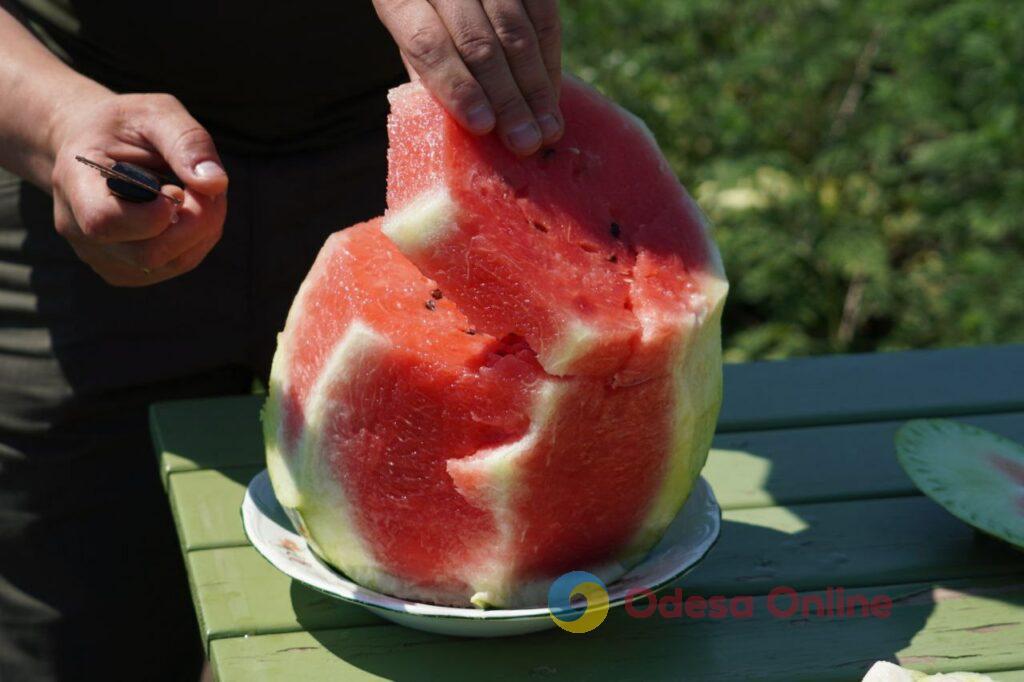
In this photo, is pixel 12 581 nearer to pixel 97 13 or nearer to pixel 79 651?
pixel 79 651

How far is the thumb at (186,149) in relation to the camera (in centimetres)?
146

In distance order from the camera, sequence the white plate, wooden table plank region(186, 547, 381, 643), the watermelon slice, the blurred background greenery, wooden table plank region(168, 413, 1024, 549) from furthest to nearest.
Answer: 1. the blurred background greenery
2. wooden table plank region(168, 413, 1024, 549)
3. the watermelon slice
4. wooden table plank region(186, 547, 381, 643)
5. the white plate

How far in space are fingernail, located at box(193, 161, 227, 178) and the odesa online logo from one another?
601 mm

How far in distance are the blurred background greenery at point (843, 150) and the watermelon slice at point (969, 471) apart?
1855 mm

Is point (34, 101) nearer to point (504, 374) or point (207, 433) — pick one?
point (207, 433)

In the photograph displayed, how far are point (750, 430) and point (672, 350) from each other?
731 mm

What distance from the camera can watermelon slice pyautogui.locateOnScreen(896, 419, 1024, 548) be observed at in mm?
1599

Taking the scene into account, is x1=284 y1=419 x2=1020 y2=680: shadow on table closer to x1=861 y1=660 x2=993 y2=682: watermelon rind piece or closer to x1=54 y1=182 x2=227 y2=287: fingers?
x1=861 y1=660 x2=993 y2=682: watermelon rind piece

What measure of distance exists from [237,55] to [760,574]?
1.09 m

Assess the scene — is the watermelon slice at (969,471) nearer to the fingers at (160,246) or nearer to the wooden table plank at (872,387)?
the wooden table plank at (872,387)

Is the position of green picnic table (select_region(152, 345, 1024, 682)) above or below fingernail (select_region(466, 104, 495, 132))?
below

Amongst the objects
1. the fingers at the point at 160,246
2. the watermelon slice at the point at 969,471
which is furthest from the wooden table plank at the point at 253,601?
the watermelon slice at the point at 969,471

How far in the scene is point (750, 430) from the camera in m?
2.05

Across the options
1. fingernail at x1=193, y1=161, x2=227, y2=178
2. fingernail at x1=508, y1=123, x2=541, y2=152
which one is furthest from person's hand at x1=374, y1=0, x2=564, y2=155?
fingernail at x1=193, y1=161, x2=227, y2=178
